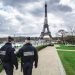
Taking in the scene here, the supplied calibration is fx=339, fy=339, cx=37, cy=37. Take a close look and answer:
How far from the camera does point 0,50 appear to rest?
1281 centimetres

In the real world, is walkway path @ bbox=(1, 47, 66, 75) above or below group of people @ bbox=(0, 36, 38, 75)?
below

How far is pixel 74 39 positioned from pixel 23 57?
5482 inches

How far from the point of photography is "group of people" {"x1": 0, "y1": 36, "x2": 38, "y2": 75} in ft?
40.8

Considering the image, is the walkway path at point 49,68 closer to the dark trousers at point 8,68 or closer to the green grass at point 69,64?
the green grass at point 69,64

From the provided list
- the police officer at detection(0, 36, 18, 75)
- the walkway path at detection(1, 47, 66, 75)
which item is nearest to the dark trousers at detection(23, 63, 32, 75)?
the police officer at detection(0, 36, 18, 75)

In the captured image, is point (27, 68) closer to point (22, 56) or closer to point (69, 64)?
point (22, 56)

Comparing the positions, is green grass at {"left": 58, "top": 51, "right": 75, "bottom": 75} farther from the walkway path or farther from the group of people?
the group of people

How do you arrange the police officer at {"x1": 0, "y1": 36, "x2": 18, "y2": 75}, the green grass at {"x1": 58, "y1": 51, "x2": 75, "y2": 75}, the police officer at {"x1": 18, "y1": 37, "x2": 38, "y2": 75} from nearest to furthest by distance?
1. the police officer at {"x1": 18, "y1": 37, "x2": 38, "y2": 75}
2. the police officer at {"x1": 0, "y1": 36, "x2": 18, "y2": 75}
3. the green grass at {"x1": 58, "y1": 51, "x2": 75, "y2": 75}

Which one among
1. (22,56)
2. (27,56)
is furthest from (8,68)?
(27,56)

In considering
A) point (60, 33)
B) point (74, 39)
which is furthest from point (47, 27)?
point (60, 33)

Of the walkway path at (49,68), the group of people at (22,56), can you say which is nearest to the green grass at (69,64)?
the walkway path at (49,68)

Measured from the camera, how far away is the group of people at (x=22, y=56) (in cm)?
1242

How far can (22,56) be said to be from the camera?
12.6 metres

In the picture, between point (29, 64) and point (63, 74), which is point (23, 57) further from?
point (63, 74)
